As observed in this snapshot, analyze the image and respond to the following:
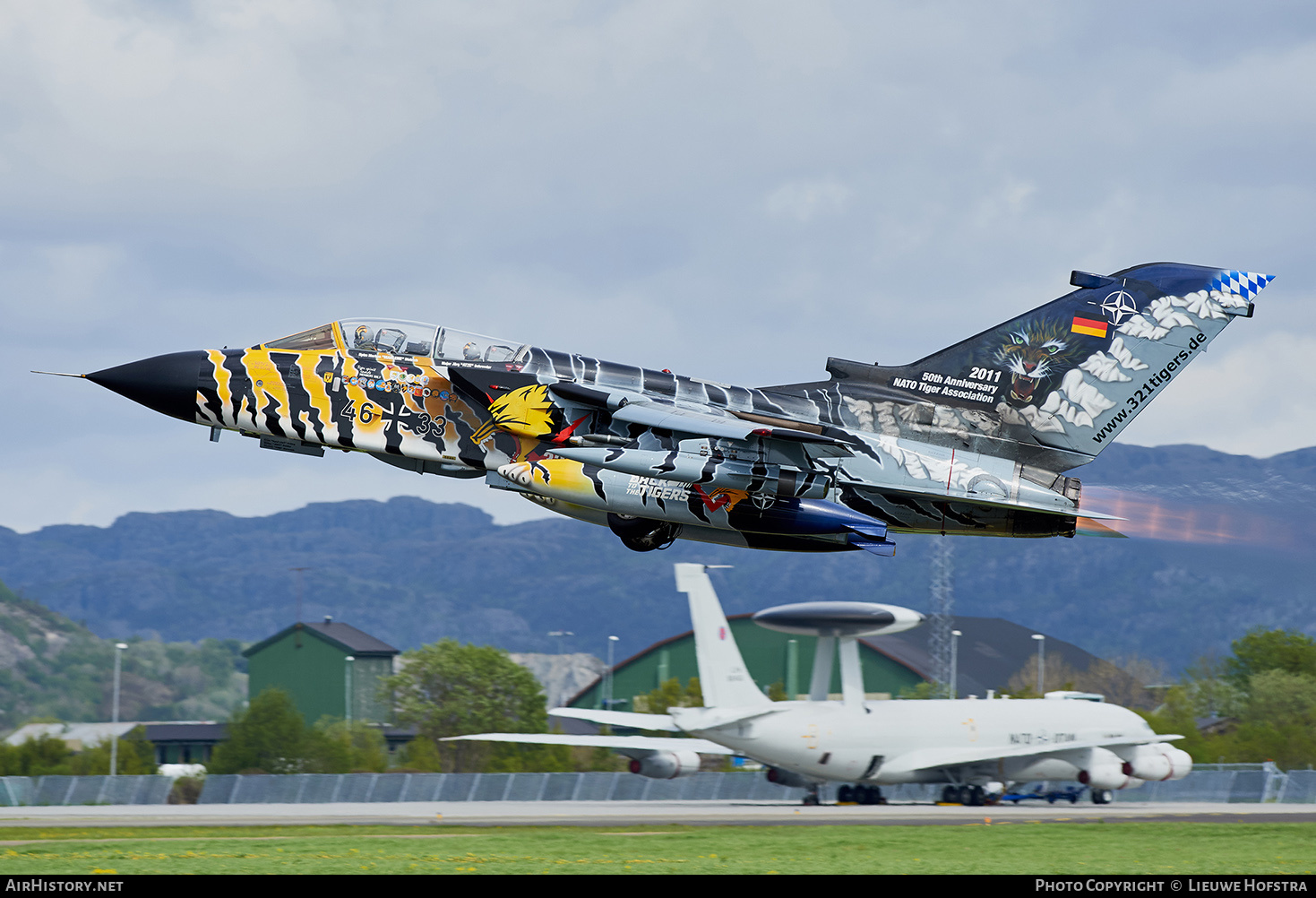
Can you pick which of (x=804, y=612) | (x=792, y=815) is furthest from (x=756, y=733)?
(x=804, y=612)

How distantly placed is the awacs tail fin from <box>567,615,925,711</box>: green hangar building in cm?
6306

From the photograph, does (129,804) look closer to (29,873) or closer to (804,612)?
(804,612)

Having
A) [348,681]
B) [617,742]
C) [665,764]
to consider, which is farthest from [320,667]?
[617,742]

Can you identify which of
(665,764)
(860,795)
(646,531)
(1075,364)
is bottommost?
(860,795)

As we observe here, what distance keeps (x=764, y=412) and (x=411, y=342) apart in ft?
19.2

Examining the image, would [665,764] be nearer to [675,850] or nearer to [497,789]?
[497,789]

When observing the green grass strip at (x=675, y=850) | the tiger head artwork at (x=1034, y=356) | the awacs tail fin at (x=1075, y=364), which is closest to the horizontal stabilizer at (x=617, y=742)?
the green grass strip at (x=675, y=850)

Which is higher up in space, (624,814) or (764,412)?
(764,412)

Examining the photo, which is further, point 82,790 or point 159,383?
point 82,790

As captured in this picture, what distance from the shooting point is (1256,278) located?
73.3 feet

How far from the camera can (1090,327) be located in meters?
22.6

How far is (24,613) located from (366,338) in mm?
136760

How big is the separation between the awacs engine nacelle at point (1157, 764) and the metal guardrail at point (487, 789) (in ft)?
11.6
